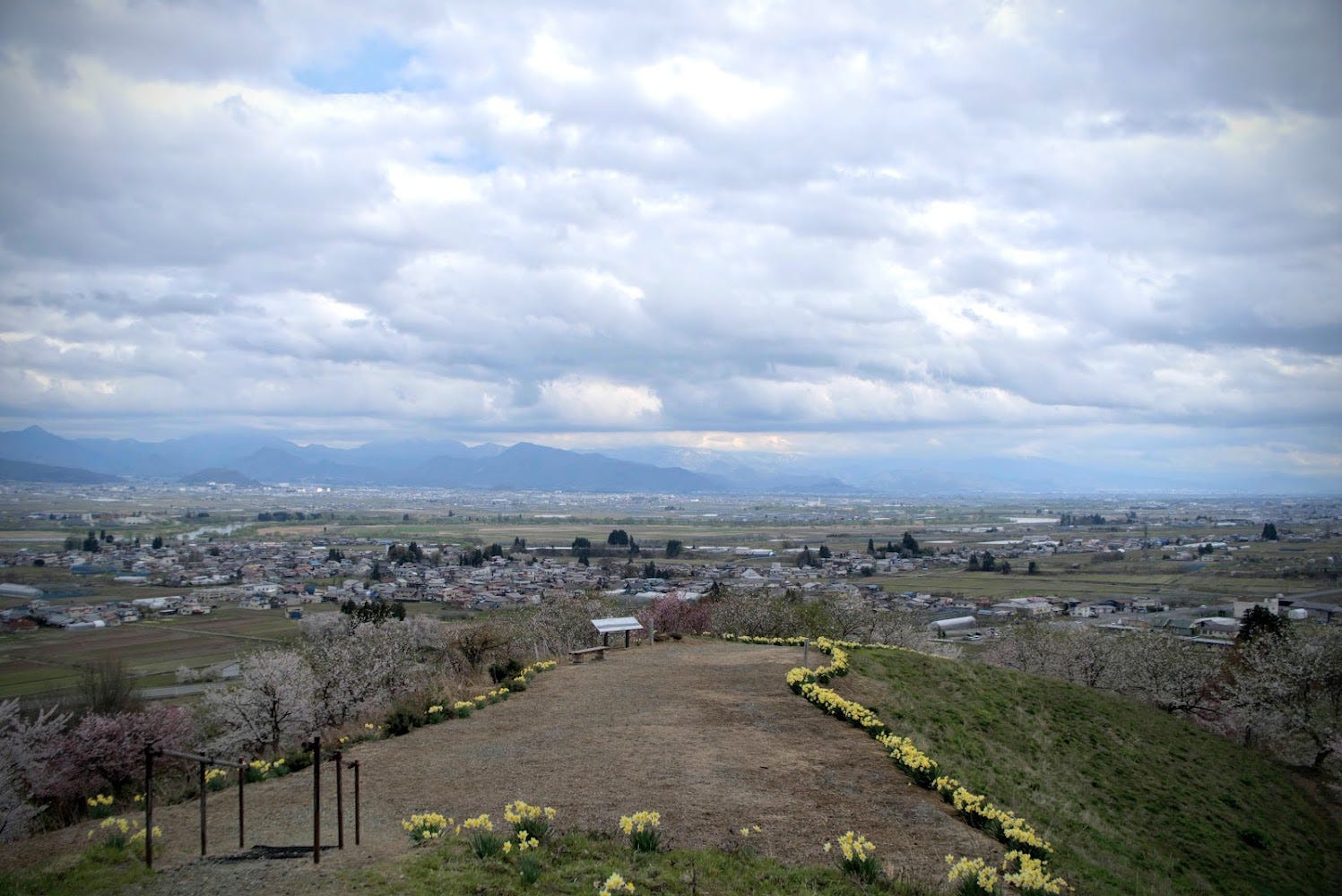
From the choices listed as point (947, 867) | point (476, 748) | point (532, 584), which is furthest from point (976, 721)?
point (532, 584)

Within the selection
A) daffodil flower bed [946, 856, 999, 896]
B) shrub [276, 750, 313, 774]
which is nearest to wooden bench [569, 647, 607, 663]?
shrub [276, 750, 313, 774]

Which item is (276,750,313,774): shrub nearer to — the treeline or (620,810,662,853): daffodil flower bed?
(620,810,662,853): daffodil flower bed

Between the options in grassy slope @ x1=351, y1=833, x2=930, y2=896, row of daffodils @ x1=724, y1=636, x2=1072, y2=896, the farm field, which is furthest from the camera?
the farm field

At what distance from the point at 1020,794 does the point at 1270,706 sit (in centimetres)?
1998

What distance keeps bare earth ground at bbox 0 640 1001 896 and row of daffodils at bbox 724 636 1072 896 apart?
9.6 inches

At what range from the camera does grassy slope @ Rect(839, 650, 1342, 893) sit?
13547 millimetres

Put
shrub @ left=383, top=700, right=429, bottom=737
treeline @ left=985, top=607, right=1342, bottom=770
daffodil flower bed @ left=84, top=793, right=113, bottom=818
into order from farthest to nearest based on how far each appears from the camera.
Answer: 1. treeline @ left=985, top=607, right=1342, bottom=770
2. shrub @ left=383, top=700, right=429, bottom=737
3. daffodil flower bed @ left=84, top=793, right=113, bottom=818

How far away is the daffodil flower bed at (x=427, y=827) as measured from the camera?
8.51 metres

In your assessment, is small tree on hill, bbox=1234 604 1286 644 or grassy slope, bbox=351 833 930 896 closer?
grassy slope, bbox=351 833 930 896

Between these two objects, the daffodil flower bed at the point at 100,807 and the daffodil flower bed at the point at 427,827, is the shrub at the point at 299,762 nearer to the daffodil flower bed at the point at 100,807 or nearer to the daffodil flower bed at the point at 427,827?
the daffodil flower bed at the point at 100,807

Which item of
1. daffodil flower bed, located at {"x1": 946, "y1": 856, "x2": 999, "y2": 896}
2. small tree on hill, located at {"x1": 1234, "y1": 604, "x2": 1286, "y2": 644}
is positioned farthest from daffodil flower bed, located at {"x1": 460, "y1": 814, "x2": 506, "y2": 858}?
small tree on hill, located at {"x1": 1234, "y1": 604, "x2": 1286, "y2": 644}

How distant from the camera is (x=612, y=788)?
10.4 m

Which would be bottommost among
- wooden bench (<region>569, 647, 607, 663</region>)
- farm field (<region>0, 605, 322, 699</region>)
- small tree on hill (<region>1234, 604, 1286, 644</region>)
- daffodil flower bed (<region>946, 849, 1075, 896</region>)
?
farm field (<region>0, 605, 322, 699</region>)

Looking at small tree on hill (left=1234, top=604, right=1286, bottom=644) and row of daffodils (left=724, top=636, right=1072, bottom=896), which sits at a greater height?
row of daffodils (left=724, top=636, right=1072, bottom=896)
